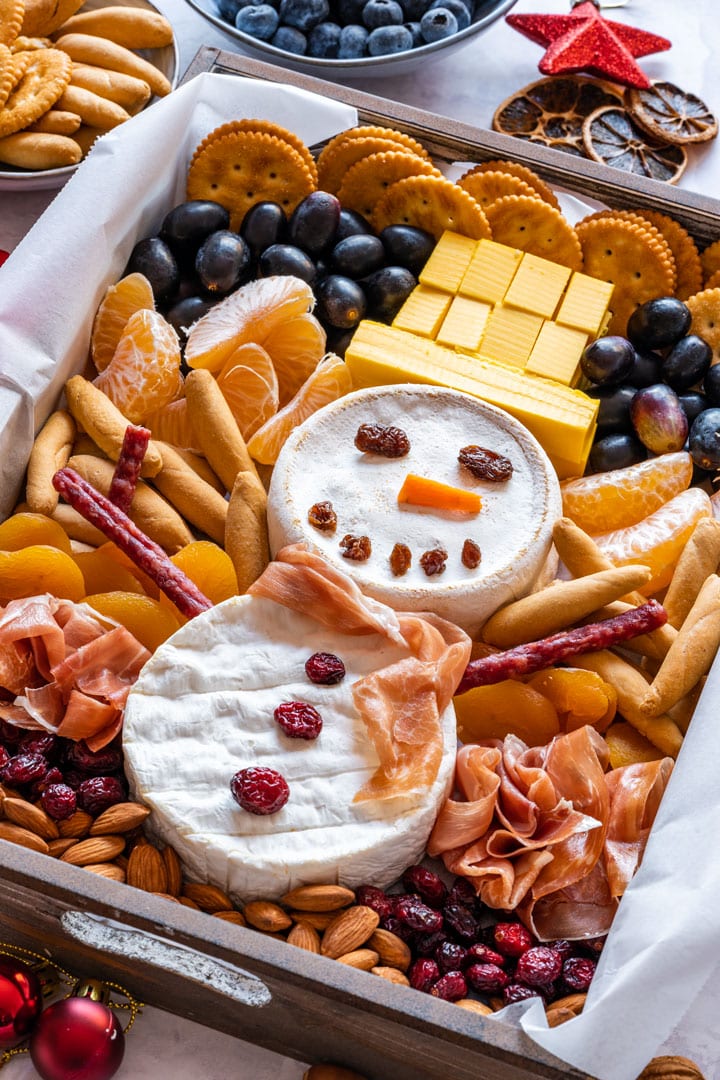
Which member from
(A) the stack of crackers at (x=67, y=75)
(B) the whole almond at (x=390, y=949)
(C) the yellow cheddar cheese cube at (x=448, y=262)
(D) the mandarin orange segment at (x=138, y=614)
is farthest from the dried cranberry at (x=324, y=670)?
(A) the stack of crackers at (x=67, y=75)

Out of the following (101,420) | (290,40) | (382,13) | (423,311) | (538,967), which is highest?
(382,13)

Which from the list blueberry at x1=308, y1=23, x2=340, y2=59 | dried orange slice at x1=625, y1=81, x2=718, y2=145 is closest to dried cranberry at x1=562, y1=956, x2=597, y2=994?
dried orange slice at x1=625, y1=81, x2=718, y2=145

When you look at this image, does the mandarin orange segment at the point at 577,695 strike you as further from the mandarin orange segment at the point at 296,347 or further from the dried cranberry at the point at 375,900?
the mandarin orange segment at the point at 296,347

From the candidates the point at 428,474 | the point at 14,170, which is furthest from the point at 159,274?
the point at 428,474

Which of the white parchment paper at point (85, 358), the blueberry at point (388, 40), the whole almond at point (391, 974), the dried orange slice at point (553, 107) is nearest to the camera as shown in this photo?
the white parchment paper at point (85, 358)

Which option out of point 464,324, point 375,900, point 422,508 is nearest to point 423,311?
point 464,324

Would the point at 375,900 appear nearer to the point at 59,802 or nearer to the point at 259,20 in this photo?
the point at 59,802

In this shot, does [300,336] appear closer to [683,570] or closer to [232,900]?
[683,570]
